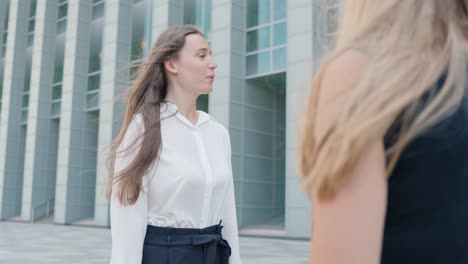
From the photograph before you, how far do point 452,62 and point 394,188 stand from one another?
8.9 inches

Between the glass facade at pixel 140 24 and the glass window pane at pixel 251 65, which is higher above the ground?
the glass facade at pixel 140 24

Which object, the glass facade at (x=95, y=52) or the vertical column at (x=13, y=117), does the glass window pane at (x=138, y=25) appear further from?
the vertical column at (x=13, y=117)

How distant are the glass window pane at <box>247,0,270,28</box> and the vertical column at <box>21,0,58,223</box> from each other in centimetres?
1264

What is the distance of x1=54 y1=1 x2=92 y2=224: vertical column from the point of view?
22.8 metres

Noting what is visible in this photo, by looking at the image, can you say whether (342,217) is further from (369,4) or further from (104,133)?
(104,133)

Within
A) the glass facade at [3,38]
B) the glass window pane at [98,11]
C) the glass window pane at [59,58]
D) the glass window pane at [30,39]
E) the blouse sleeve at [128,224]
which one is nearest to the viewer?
the blouse sleeve at [128,224]

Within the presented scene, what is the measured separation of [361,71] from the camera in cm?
77

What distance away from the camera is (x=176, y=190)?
2432 millimetres

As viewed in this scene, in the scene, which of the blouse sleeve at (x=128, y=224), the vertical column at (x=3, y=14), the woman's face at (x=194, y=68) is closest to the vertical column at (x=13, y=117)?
the vertical column at (x=3, y=14)

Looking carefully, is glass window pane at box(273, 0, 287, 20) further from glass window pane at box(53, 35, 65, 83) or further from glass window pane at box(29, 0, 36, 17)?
glass window pane at box(29, 0, 36, 17)

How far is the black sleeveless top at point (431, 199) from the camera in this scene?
761 millimetres

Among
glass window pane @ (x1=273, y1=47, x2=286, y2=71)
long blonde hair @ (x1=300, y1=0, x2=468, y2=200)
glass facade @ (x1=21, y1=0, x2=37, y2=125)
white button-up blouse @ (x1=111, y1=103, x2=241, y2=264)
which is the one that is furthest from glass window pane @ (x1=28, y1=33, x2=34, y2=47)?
long blonde hair @ (x1=300, y1=0, x2=468, y2=200)

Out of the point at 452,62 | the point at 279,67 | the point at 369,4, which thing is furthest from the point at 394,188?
the point at 279,67

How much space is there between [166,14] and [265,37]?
4314 millimetres
